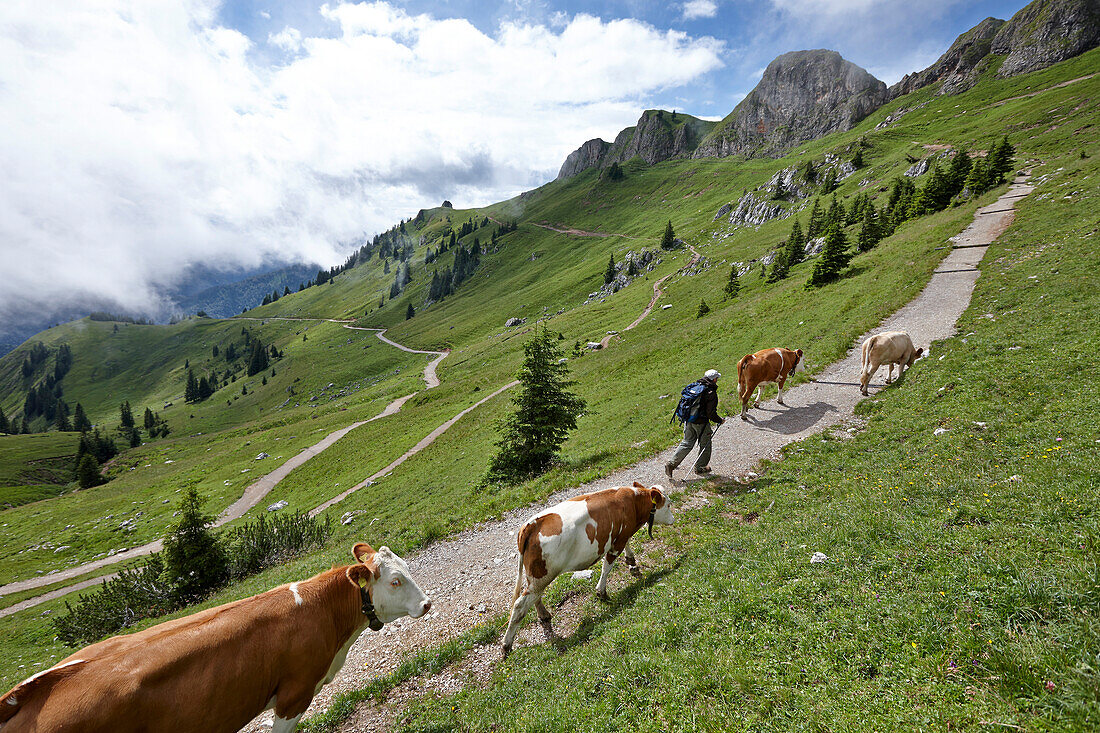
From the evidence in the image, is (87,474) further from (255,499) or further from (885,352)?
(885,352)

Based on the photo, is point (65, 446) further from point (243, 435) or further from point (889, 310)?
point (889, 310)

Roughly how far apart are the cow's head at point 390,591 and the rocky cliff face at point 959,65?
9033 inches

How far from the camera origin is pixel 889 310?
22.3 metres

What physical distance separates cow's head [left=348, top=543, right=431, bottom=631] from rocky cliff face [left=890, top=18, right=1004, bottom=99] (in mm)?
229433

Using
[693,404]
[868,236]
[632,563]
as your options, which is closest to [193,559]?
[632,563]

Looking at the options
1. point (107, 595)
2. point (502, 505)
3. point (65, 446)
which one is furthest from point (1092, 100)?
point (65, 446)

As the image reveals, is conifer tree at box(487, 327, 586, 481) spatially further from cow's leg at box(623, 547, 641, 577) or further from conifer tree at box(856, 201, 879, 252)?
conifer tree at box(856, 201, 879, 252)

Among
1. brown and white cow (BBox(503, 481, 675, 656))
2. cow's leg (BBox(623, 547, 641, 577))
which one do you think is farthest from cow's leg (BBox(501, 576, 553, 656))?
cow's leg (BBox(623, 547, 641, 577))

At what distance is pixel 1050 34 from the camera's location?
13512 centimetres

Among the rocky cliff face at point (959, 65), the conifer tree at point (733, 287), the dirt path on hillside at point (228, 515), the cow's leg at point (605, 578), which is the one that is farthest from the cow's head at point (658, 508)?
the rocky cliff face at point (959, 65)

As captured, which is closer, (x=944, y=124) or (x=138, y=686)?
(x=138, y=686)

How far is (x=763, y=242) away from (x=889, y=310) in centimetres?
5227

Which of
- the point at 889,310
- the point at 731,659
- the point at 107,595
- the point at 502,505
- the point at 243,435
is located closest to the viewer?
the point at 731,659

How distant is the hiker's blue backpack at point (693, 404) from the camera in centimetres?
1245
